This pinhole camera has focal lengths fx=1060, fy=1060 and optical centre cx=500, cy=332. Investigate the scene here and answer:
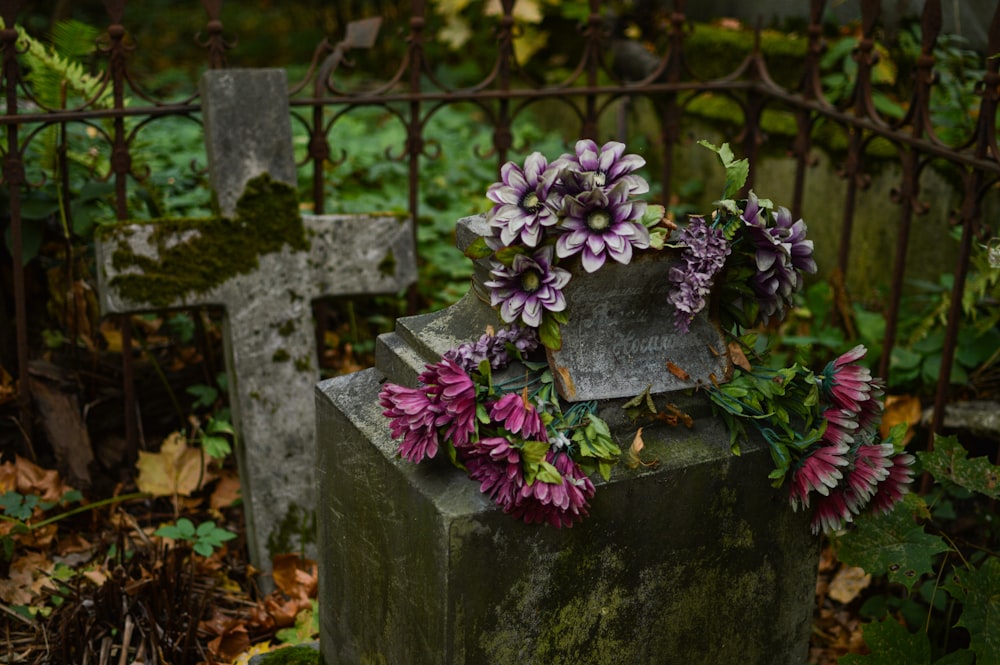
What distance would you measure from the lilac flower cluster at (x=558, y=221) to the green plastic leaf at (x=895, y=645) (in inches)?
46.9

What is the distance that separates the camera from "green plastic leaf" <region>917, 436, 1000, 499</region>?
259 cm

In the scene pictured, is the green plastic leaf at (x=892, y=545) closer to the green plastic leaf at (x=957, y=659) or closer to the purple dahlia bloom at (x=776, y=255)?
the green plastic leaf at (x=957, y=659)

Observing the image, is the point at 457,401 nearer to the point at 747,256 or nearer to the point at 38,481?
the point at 747,256

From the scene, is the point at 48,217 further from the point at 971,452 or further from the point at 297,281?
the point at 971,452

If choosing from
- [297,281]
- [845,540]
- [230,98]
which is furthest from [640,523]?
[230,98]

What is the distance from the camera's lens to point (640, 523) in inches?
85.0

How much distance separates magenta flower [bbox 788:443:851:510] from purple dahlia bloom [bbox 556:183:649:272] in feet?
2.00

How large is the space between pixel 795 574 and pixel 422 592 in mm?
900

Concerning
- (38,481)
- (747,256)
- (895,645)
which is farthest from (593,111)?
(38,481)

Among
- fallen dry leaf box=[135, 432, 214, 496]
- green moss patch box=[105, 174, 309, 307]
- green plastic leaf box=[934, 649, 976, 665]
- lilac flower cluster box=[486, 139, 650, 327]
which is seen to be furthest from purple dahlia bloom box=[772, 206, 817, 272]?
fallen dry leaf box=[135, 432, 214, 496]

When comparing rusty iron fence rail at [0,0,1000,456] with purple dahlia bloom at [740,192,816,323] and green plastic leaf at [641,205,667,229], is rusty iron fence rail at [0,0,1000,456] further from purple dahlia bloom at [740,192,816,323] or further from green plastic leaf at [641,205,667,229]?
green plastic leaf at [641,205,667,229]

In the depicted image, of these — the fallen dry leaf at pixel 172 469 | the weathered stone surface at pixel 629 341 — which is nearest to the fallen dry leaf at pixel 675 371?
the weathered stone surface at pixel 629 341

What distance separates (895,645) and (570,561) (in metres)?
0.94

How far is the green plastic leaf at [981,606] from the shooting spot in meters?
2.38
